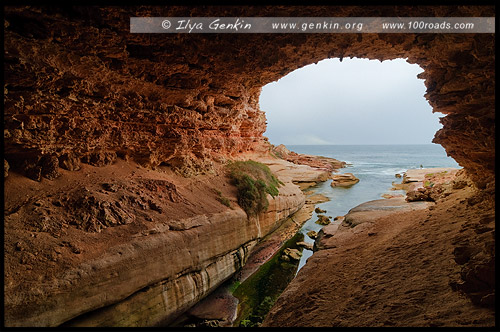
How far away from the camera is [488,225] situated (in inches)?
187

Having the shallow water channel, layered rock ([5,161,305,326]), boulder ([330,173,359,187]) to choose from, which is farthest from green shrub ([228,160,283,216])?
boulder ([330,173,359,187])

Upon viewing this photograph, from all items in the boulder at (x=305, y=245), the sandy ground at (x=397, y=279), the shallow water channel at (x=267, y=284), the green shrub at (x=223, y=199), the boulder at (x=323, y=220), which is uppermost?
the green shrub at (x=223, y=199)

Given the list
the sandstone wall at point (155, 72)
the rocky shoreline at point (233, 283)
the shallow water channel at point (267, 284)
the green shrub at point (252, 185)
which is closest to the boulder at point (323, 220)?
the shallow water channel at point (267, 284)

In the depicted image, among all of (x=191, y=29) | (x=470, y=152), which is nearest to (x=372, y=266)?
(x=470, y=152)

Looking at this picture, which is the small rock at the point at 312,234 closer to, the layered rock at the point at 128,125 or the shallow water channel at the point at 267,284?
the shallow water channel at the point at 267,284

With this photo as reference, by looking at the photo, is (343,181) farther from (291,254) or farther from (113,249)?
(113,249)

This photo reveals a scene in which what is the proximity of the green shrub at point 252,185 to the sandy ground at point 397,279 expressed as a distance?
3.13m

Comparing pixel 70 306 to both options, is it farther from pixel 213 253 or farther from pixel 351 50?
pixel 351 50

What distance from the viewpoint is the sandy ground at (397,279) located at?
358 cm

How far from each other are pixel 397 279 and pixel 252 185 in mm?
6149

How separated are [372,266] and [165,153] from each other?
24.0ft

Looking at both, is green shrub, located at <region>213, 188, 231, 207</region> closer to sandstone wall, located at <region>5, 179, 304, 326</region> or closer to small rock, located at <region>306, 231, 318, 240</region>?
sandstone wall, located at <region>5, 179, 304, 326</region>

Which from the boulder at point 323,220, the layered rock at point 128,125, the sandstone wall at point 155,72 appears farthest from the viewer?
the boulder at point 323,220

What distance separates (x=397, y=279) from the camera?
4.73m
